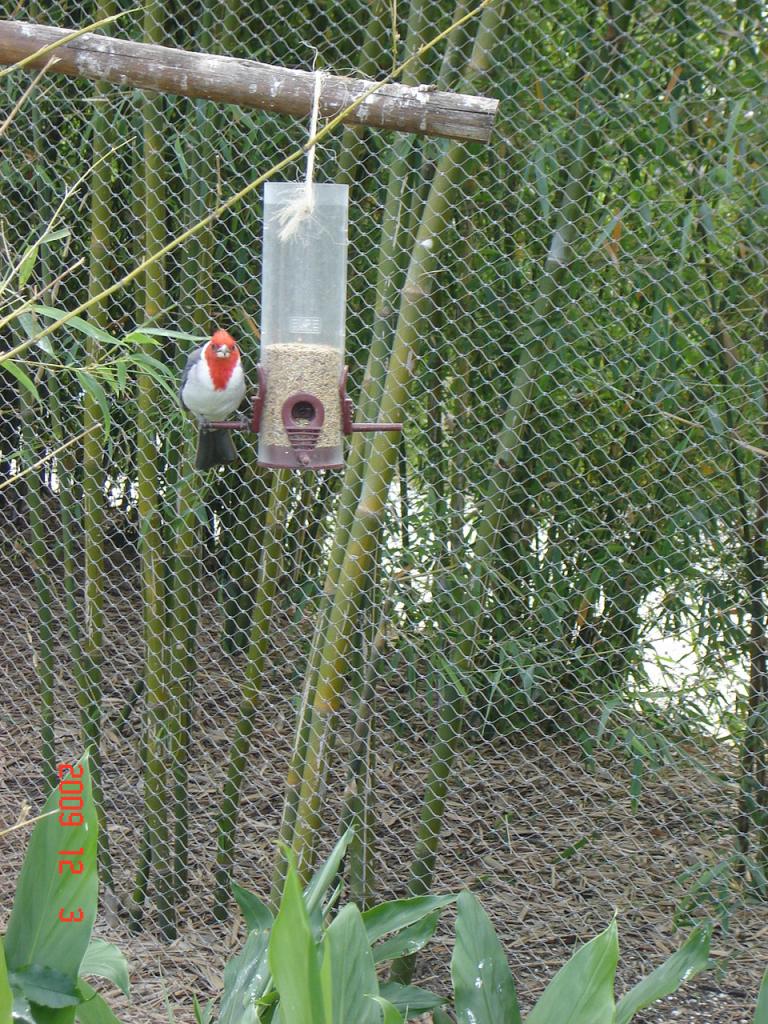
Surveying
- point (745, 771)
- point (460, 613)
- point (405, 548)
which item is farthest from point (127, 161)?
point (745, 771)

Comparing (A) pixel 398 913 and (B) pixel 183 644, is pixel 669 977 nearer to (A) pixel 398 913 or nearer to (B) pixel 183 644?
(A) pixel 398 913

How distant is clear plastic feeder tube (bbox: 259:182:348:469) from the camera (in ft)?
5.07

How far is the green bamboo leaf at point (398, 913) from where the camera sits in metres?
1.81

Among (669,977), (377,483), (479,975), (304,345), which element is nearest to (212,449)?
(304,345)

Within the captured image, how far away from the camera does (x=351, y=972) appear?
1497 millimetres

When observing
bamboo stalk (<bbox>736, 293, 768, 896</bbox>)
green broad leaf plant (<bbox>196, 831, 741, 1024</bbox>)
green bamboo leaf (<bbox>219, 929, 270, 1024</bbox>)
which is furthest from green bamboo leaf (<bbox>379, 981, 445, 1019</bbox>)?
bamboo stalk (<bbox>736, 293, 768, 896</bbox>)

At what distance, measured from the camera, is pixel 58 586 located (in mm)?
3035

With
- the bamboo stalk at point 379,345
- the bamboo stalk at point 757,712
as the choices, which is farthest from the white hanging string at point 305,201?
the bamboo stalk at point 757,712

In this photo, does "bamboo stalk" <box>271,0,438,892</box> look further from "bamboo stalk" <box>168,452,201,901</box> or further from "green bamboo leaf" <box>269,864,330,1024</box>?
"green bamboo leaf" <box>269,864,330,1024</box>

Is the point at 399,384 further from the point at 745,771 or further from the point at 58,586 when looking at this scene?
the point at 58,586

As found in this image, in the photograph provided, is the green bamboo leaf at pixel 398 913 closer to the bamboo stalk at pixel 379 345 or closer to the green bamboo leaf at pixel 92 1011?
the bamboo stalk at pixel 379 345

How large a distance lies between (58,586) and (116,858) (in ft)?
2.75

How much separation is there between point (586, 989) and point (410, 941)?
0.43m

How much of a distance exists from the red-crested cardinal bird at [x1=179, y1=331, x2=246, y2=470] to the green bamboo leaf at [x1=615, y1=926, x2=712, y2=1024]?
1011 millimetres
